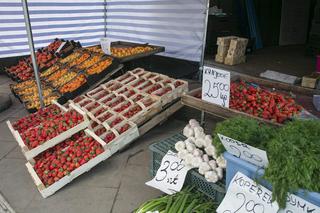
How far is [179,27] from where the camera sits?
19.5ft

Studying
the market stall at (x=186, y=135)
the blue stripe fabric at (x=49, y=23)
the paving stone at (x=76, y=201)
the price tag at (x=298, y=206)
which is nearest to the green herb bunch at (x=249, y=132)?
the market stall at (x=186, y=135)

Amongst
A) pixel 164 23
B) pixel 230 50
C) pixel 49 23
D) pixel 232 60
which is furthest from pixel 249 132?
pixel 49 23

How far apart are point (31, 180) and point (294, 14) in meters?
10.0

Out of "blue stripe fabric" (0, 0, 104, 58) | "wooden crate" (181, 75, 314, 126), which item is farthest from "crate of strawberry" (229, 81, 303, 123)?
"blue stripe fabric" (0, 0, 104, 58)

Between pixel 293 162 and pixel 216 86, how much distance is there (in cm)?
120

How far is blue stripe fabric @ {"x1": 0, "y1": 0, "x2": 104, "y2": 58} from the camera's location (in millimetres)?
6320

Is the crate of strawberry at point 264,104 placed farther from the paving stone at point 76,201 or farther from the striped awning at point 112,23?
the striped awning at point 112,23

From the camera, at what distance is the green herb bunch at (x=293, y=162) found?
1.40 meters

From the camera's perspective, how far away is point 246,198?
5.74 ft

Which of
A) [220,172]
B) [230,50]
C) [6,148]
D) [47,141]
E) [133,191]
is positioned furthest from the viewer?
[230,50]

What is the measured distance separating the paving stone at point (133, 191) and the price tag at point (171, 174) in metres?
0.34

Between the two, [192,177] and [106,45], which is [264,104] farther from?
[106,45]

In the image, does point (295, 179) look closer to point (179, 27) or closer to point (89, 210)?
point (89, 210)

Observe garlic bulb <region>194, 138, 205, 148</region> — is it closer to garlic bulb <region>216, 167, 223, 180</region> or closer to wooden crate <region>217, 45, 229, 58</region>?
garlic bulb <region>216, 167, 223, 180</region>
